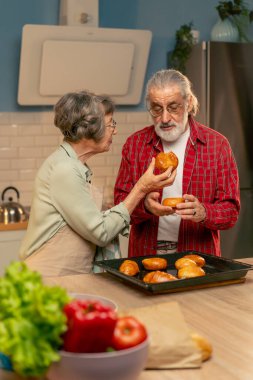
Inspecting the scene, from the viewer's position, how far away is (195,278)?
2.20 meters

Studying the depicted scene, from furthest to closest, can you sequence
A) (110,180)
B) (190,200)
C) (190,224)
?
(110,180) → (190,224) → (190,200)

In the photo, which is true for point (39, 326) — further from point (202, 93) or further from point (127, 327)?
point (202, 93)

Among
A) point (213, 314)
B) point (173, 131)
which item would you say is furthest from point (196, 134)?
point (213, 314)

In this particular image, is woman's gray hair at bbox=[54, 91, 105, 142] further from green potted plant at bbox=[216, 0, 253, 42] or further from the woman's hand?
green potted plant at bbox=[216, 0, 253, 42]

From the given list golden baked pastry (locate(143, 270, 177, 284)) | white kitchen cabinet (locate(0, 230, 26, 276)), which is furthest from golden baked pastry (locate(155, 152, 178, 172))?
white kitchen cabinet (locate(0, 230, 26, 276))

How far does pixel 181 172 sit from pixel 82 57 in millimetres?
1916

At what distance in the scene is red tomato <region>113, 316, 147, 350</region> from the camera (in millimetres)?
1307

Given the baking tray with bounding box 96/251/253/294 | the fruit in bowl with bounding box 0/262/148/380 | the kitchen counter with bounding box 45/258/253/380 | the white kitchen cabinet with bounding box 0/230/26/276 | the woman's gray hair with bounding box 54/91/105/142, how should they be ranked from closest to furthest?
the fruit in bowl with bounding box 0/262/148/380 < the kitchen counter with bounding box 45/258/253/380 < the baking tray with bounding box 96/251/253/294 < the woman's gray hair with bounding box 54/91/105/142 < the white kitchen cabinet with bounding box 0/230/26/276

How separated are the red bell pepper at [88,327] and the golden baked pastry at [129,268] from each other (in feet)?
3.34

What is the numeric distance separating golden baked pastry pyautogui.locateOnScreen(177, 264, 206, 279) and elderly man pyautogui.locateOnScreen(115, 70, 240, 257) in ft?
1.83

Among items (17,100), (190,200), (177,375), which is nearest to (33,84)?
(17,100)

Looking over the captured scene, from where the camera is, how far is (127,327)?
1.33m

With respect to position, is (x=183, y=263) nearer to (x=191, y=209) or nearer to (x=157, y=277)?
(x=157, y=277)

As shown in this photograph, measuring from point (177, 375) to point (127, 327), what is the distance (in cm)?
29
